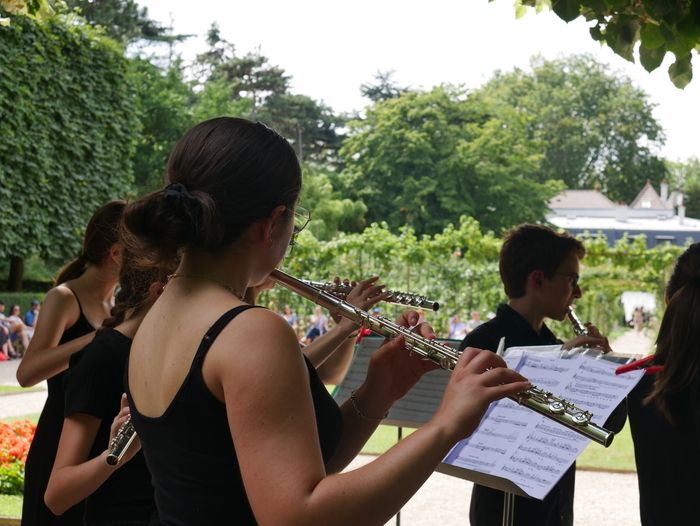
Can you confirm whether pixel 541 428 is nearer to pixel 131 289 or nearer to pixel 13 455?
pixel 131 289

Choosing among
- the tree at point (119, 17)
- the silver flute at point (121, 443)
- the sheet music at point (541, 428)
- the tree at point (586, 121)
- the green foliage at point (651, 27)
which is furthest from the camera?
the tree at point (586, 121)

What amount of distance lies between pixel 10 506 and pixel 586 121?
69802 mm

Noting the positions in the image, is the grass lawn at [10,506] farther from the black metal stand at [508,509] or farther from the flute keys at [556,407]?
the flute keys at [556,407]

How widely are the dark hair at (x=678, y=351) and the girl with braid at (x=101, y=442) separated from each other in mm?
1612

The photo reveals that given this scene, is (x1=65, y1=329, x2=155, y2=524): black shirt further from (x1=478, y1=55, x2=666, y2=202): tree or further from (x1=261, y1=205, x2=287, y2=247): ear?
(x1=478, y1=55, x2=666, y2=202): tree

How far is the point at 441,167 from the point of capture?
143ft

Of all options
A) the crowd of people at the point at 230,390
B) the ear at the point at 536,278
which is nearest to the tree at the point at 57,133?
the ear at the point at 536,278

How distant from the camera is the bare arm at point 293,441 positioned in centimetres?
141

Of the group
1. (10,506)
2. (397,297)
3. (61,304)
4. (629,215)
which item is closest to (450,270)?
(10,506)

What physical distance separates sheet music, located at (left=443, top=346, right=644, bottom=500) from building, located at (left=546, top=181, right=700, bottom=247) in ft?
210

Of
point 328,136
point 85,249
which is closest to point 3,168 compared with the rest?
point 85,249

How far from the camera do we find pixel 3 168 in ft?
57.3

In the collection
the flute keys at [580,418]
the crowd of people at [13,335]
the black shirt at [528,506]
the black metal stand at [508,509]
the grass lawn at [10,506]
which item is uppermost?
the flute keys at [580,418]

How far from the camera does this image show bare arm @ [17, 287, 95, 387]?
3723mm
